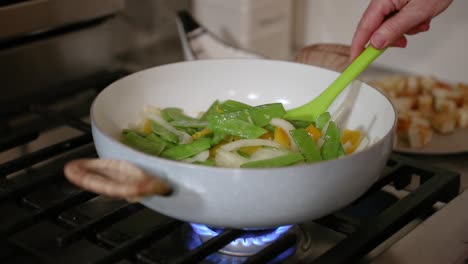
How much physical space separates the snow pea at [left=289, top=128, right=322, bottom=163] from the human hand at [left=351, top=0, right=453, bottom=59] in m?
0.14

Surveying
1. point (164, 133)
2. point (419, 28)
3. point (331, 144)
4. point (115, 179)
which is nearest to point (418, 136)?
point (419, 28)

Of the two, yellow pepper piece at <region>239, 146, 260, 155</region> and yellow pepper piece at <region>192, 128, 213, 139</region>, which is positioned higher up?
yellow pepper piece at <region>239, 146, 260, 155</region>

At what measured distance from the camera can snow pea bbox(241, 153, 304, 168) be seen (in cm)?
62

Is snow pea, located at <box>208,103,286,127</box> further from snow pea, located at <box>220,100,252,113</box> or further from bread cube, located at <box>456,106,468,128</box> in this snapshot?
bread cube, located at <box>456,106,468,128</box>

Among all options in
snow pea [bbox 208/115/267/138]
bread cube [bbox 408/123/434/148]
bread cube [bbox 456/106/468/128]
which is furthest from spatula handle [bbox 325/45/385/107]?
bread cube [bbox 456/106/468/128]

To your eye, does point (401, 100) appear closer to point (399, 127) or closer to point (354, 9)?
point (399, 127)

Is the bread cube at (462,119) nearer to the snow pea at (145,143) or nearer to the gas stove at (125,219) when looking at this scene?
the gas stove at (125,219)

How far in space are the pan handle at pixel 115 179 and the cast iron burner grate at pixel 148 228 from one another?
0.08m

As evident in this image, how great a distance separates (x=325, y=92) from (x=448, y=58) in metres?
0.55

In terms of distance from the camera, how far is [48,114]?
89cm

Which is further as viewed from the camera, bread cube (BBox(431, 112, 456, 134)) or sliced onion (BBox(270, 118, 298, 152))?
bread cube (BBox(431, 112, 456, 134))

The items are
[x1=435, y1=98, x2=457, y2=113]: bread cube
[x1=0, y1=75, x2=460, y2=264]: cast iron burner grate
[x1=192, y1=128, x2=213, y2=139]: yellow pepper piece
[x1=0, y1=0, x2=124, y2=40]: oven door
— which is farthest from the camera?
[x1=435, y1=98, x2=457, y2=113]: bread cube

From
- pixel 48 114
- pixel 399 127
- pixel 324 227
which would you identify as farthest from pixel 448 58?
pixel 48 114

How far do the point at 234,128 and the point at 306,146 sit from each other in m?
0.08
